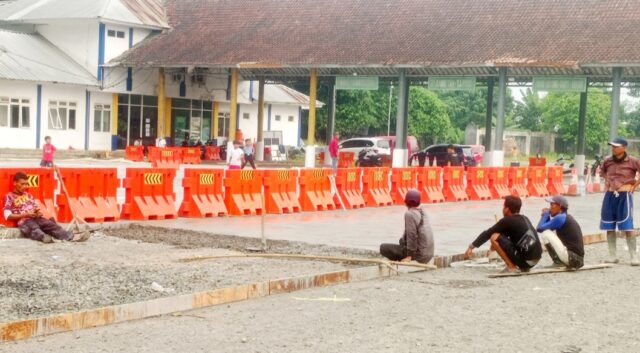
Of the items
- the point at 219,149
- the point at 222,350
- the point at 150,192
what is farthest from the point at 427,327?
the point at 219,149

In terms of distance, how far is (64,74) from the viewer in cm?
4659

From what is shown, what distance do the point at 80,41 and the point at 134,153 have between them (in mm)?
7257

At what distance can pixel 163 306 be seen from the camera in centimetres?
888

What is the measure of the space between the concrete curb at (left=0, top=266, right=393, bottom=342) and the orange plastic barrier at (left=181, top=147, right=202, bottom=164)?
35377 millimetres

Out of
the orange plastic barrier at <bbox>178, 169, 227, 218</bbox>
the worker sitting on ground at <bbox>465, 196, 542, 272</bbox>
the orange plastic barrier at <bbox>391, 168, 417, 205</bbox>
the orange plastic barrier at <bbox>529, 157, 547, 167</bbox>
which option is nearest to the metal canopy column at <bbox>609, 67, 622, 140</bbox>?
the orange plastic barrier at <bbox>529, 157, 547, 167</bbox>

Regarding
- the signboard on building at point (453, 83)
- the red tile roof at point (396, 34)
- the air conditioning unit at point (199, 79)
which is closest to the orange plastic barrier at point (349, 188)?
the red tile roof at point (396, 34)

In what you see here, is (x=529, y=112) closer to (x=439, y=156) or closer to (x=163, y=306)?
(x=439, y=156)

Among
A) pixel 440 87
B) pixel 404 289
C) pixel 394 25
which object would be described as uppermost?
pixel 394 25

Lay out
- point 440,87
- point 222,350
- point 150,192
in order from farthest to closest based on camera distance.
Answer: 1. point 440,87
2. point 150,192
3. point 222,350

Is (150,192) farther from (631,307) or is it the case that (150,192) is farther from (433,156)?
(433,156)

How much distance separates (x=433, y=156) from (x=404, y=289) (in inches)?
1451

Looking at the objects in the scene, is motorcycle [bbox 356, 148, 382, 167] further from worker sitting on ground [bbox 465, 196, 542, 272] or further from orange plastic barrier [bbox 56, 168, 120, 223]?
worker sitting on ground [bbox 465, 196, 542, 272]

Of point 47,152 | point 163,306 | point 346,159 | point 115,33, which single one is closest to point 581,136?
point 346,159

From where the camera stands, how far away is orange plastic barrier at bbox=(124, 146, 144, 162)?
4622 centimetres
